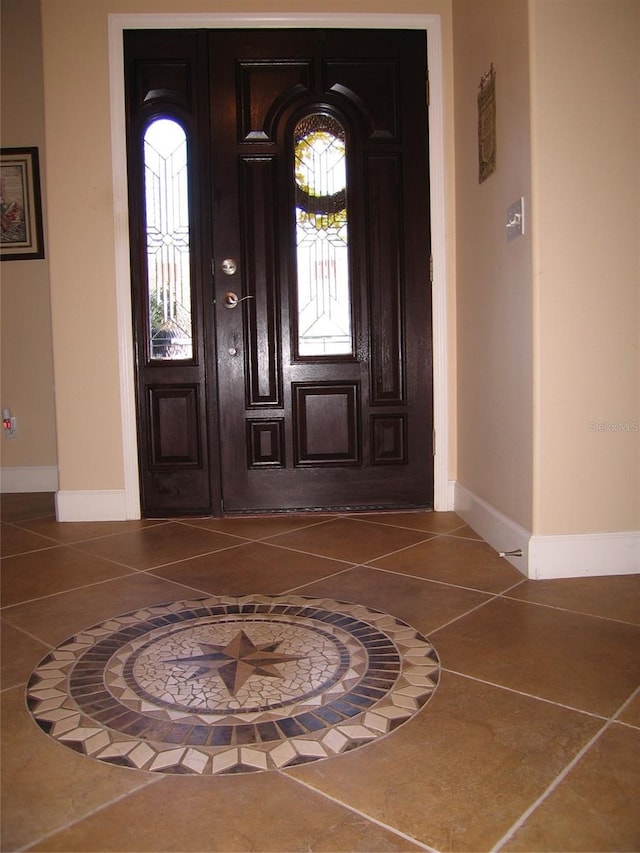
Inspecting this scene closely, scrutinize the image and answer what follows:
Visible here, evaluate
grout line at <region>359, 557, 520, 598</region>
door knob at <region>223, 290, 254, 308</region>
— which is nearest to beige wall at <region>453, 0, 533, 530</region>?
grout line at <region>359, 557, 520, 598</region>

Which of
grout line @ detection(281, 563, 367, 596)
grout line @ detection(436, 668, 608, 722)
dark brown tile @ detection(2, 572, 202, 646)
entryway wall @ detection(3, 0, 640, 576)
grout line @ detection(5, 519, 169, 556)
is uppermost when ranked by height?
entryway wall @ detection(3, 0, 640, 576)

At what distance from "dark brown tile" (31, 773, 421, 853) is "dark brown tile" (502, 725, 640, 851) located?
208mm

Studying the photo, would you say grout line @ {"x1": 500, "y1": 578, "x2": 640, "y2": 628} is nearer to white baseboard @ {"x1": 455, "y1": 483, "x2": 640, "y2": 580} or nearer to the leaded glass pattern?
white baseboard @ {"x1": 455, "y1": 483, "x2": 640, "y2": 580}

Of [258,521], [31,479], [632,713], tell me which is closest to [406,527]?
[258,521]

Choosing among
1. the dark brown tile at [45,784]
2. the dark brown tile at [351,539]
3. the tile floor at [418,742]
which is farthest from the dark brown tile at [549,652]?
the dark brown tile at [45,784]

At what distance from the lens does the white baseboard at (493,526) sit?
2.41 meters

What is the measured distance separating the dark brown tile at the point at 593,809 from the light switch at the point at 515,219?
165 centimetres

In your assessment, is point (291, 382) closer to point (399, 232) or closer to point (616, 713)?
point (399, 232)

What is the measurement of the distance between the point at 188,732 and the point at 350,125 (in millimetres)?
2812

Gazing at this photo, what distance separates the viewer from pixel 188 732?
140 cm

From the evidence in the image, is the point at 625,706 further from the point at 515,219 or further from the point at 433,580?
the point at 515,219

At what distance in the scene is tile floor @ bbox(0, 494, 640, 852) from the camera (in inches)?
43.1

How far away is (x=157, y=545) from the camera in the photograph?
2.89 metres

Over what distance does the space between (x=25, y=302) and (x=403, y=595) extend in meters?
3.06
